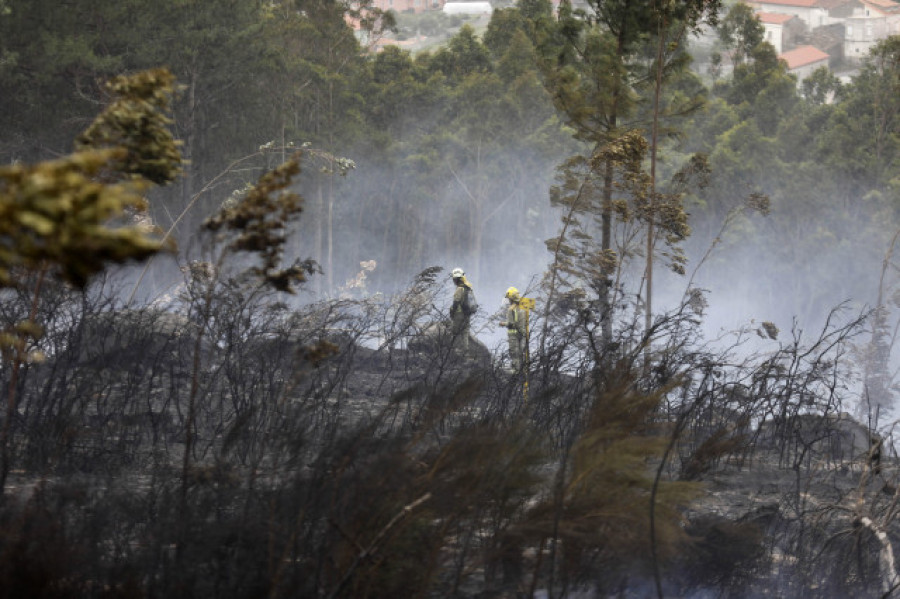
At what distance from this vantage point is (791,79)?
52000 mm

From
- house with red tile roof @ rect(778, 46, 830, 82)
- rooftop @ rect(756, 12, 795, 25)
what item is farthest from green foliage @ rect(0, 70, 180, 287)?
rooftop @ rect(756, 12, 795, 25)

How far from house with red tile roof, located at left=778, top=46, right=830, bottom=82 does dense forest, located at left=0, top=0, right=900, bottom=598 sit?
46065mm

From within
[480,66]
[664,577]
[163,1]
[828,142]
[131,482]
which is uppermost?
[480,66]

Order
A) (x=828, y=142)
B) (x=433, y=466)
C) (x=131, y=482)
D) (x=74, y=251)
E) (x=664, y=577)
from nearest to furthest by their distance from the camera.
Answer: (x=74, y=251), (x=433, y=466), (x=664, y=577), (x=131, y=482), (x=828, y=142)

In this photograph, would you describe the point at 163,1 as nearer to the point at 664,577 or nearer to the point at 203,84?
the point at 203,84

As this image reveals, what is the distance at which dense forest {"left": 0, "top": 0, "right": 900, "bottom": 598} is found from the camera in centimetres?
464

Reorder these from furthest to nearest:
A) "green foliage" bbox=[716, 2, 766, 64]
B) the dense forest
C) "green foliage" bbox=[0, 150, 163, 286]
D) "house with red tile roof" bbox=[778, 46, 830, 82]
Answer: "house with red tile roof" bbox=[778, 46, 830, 82] < "green foliage" bbox=[716, 2, 766, 64] < the dense forest < "green foliage" bbox=[0, 150, 163, 286]

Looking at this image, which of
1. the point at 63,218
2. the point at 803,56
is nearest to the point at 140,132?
the point at 63,218

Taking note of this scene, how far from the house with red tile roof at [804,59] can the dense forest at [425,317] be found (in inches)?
1814

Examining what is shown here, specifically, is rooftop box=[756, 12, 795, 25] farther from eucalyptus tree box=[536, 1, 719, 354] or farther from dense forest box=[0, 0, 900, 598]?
eucalyptus tree box=[536, 1, 719, 354]

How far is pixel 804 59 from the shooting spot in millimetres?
98312

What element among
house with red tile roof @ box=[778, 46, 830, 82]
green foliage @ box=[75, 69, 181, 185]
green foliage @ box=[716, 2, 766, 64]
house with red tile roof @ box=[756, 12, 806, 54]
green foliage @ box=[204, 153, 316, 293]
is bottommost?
green foliage @ box=[204, 153, 316, 293]

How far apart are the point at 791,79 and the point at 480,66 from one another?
15.1m

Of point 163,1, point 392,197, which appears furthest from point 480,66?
point 163,1
